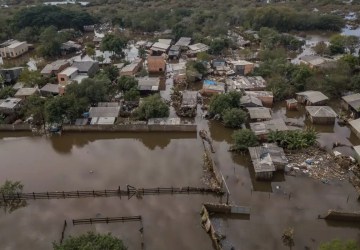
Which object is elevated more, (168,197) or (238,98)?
(238,98)

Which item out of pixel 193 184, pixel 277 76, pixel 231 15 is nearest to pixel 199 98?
pixel 277 76

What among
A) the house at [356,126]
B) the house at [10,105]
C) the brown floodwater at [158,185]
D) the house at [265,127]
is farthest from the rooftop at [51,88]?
the house at [356,126]

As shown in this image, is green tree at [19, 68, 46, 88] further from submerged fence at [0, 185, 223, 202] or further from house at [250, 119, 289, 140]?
house at [250, 119, 289, 140]

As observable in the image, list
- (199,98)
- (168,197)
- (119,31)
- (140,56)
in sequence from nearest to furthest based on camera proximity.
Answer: (168,197) → (199,98) → (140,56) → (119,31)

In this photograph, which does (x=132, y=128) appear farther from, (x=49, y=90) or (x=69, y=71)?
(x=69, y=71)

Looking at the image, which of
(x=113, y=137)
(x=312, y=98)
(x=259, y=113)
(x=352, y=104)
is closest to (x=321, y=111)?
(x=312, y=98)

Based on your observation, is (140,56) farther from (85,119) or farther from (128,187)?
(128,187)

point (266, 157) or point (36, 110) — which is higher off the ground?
point (36, 110)
